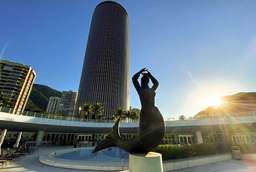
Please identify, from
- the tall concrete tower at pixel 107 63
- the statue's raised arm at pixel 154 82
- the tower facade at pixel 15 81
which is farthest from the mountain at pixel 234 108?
the tower facade at pixel 15 81

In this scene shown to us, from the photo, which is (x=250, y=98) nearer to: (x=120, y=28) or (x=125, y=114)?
(x=125, y=114)

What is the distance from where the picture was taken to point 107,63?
276 ft

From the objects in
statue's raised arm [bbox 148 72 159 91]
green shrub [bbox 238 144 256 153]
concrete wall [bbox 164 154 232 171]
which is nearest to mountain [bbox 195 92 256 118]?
green shrub [bbox 238 144 256 153]

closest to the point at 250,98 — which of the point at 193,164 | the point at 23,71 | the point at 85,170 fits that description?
the point at 193,164

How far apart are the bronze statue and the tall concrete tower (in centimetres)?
7208

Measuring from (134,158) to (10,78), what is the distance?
91789 mm

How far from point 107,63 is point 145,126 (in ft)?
263

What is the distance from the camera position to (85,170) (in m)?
10.5

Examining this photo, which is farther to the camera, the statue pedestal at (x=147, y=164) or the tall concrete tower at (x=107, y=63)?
the tall concrete tower at (x=107, y=63)

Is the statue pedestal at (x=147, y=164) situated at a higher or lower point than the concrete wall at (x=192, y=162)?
higher

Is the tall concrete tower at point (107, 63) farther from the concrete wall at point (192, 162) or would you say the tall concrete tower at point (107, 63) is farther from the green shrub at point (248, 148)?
the concrete wall at point (192, 162)

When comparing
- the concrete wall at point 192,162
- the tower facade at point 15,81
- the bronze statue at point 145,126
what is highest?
the tower facade at point 15,81

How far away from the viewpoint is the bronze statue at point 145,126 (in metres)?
6.10

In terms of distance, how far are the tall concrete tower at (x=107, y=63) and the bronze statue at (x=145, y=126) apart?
72.1 m
